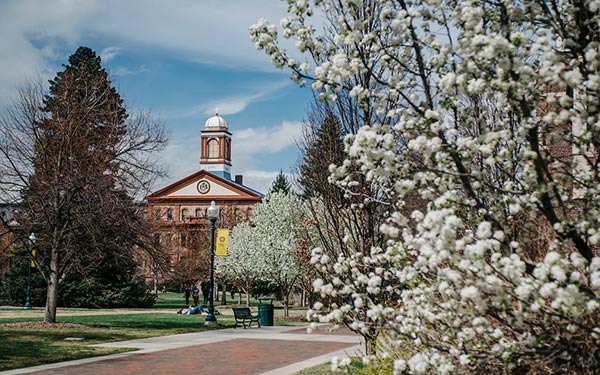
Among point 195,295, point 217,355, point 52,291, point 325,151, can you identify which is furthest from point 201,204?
point 325,151

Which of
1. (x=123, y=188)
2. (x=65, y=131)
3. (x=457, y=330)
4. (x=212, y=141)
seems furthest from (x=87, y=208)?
(x=212, y=141)

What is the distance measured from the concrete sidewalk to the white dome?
74830mm

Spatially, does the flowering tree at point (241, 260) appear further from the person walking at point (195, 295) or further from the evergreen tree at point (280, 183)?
the evergreen tree at point (280, 183)

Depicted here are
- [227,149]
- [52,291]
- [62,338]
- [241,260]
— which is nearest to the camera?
[62,338]

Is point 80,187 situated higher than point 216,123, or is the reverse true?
point 216,123

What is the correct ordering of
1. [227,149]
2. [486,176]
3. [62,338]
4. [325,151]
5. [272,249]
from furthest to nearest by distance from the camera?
[227,149], [272,249], [62,338], [325,151], [486,176]

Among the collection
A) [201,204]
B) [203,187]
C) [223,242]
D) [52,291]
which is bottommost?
[52,291]

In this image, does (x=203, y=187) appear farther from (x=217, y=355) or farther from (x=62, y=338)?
(x=217, y=355)

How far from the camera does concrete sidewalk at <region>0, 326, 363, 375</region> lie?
1191 centimetres

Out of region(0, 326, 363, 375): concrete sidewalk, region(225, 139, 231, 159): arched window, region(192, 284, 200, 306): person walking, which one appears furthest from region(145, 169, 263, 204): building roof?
region(0, 326, 363, 375): concrete sidewalk

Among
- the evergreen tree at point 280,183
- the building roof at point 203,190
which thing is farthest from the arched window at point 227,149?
the evergreen tree at point 280,183

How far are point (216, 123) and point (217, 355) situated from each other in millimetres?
80849

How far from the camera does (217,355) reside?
14445 mm

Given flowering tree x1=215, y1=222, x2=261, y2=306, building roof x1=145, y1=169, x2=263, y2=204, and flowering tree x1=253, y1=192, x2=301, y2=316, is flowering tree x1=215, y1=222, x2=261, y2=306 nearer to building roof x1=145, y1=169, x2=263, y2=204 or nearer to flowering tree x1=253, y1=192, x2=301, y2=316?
flowering tree x1=253, y1=192, x2=301, y2=316
